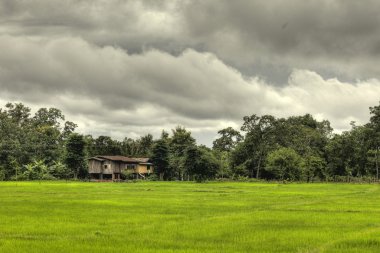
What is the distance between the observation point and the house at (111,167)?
101m

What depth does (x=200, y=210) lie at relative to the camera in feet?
91.8

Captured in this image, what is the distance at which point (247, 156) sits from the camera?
98.6m

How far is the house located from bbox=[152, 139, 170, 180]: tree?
719cm

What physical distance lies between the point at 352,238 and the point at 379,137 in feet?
247

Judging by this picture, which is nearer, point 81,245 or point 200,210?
point 81,245

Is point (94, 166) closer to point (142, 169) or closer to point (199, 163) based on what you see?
point (142, 169)

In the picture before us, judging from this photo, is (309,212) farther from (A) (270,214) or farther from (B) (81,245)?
(B) (81,245)

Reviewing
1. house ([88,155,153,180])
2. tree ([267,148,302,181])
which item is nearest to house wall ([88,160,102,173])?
house ([88,155,153,180])

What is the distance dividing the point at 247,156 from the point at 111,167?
2922cm

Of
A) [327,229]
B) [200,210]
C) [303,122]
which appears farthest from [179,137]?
[327,229]

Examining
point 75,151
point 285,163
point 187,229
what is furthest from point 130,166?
point 187,229

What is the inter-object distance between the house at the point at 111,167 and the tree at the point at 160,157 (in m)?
7.19

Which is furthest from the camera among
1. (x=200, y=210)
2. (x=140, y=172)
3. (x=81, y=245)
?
(x=140, y=172)

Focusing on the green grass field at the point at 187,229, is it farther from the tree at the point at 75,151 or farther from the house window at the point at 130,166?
the house window at the point at 130,166
